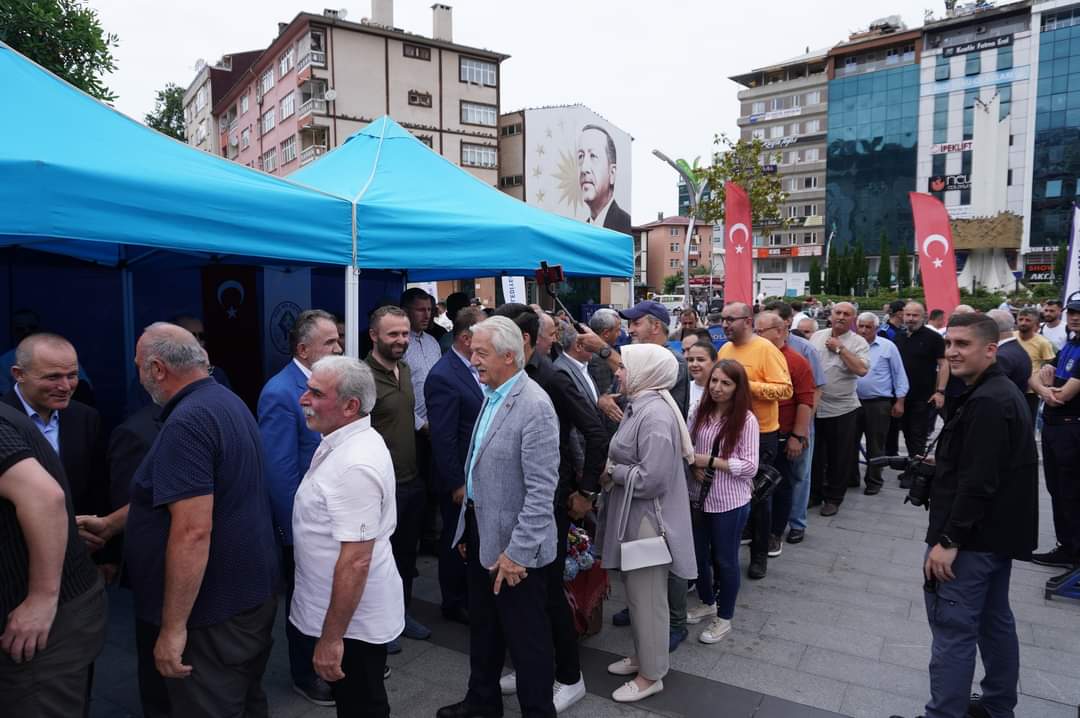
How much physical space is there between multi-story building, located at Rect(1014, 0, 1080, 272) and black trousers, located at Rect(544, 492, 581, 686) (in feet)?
234

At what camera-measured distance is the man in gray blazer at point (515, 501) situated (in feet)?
8.68

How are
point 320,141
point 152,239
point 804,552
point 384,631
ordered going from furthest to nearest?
point 320,141 < point 804,552 < point 152,239 < point 384,631

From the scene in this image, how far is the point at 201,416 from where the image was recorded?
2.08 meters

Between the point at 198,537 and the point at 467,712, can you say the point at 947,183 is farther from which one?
the point at 198,537

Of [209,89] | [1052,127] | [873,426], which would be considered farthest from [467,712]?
[1052,127]

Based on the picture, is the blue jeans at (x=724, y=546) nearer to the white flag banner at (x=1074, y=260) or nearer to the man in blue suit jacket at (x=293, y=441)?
the man in blue suit jacket at (x=293, y=441)

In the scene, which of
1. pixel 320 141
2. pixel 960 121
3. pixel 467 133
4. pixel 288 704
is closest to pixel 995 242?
pixel 960 121

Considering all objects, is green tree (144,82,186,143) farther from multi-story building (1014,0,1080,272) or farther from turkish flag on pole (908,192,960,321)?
multi-story building (1014,0,1080,272)

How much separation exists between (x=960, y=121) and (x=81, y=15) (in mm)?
72327

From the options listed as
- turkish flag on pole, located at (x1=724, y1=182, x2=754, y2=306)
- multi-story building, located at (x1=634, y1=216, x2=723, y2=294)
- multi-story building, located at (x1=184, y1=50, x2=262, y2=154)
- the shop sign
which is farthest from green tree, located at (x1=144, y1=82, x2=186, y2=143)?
the shop sign

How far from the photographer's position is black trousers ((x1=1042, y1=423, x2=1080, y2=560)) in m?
4.82

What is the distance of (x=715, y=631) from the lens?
152 inches

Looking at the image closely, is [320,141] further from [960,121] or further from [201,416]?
[960,121]

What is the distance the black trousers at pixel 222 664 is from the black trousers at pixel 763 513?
3384 mm
